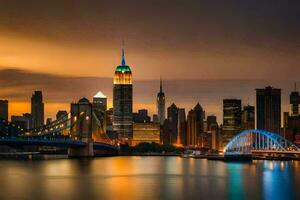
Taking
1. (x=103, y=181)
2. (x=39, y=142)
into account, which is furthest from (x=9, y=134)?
(x=103, y=181)

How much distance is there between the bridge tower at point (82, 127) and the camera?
104 metres

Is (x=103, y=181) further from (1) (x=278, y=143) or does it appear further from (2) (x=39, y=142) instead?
(1) (x=278, y=143)

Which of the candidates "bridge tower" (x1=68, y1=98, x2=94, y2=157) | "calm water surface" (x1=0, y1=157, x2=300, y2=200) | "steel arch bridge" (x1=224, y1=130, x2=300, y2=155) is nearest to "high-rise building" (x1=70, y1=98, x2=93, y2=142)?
"bridge tower" (x1=68, y1=98, x2=94, y2=157)

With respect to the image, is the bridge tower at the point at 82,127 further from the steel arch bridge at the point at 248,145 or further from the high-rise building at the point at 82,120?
the steel arch bridge at the point at 248,145

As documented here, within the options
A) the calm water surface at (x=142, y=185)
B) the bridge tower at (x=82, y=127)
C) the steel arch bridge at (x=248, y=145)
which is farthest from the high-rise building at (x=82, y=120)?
the calm water surface at (x=142, y=185)

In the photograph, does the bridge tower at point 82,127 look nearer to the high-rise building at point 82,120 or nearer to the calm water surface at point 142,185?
the high-rise building at point 82,120

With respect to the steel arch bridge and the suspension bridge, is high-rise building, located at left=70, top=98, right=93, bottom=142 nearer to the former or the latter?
the suspension bridge

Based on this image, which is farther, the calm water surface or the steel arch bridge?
the steel arch bridge

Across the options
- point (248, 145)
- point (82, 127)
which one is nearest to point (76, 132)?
point (82, 127)

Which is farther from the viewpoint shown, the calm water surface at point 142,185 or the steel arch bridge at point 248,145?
the steel arch bridge at point 248,145

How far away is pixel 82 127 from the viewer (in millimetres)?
111625

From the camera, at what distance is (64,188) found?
1869 inches

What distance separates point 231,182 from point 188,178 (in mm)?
5296

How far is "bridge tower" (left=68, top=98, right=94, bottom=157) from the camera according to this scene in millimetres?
104000
